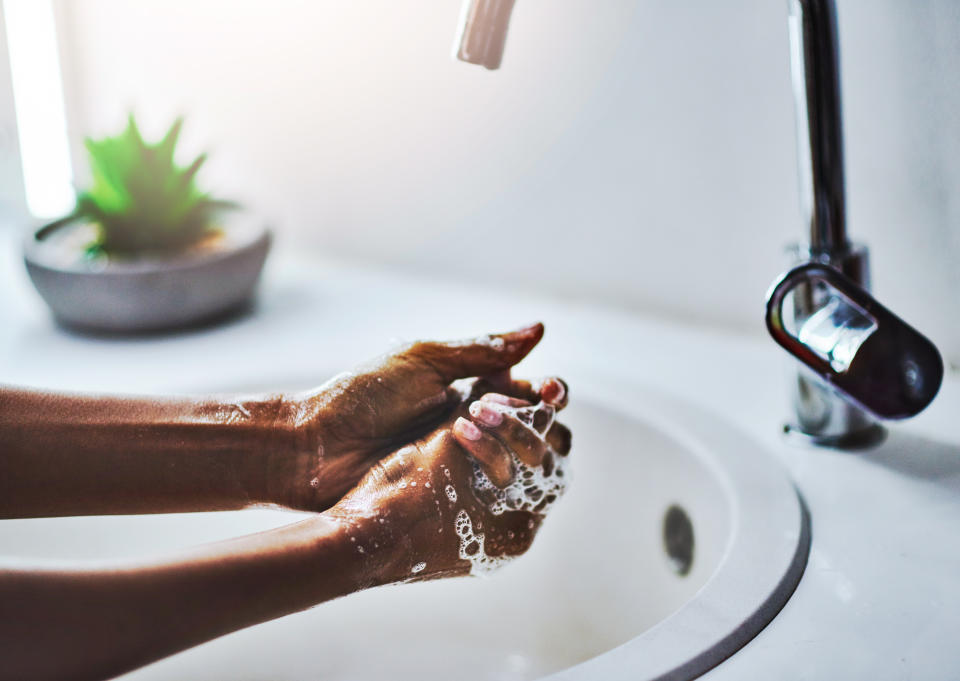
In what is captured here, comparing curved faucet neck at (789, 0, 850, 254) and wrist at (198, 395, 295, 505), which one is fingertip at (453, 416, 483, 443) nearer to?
wrist at (198, 395, 295, 505)

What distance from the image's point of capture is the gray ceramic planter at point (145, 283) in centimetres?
78

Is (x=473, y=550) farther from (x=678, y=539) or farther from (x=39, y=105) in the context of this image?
(x=39, y=105)

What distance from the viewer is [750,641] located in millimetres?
448

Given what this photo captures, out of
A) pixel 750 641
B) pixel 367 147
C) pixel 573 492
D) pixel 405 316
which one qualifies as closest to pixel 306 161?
pixel 367 147

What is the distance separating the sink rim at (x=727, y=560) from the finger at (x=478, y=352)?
0.13 meters

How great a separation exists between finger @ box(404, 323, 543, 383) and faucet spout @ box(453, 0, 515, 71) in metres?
0.17

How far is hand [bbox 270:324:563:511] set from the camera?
1.93 ft

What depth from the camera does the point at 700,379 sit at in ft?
2.36

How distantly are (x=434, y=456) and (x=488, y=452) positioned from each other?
0.03 metres

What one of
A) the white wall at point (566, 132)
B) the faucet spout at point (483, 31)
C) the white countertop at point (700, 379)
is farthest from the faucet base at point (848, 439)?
the faucet spout at point (483, 31)

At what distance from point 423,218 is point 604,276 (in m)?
0.19

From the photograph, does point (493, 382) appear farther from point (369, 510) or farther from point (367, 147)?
point (367, 147)

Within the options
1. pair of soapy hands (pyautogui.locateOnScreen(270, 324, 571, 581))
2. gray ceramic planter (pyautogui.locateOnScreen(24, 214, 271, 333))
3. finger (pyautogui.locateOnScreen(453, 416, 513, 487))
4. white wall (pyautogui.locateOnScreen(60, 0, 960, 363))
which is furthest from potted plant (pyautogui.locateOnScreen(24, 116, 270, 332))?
finger (pyautogui.locateOnScreen(453, 416, 513, 487))

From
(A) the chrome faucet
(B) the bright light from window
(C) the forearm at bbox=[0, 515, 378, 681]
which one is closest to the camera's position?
(C) the forearm at bbox=[0, 515, 378, 681]
